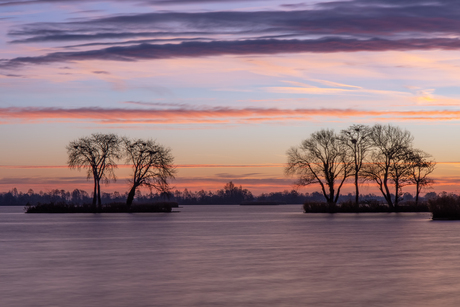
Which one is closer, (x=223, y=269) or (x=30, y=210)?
(x=223, y=269)

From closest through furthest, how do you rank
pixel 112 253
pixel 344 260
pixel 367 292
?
1. pixel 367 292
2. pixel 344 260
3. pixel 112 253

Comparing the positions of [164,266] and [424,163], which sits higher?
[424,163]

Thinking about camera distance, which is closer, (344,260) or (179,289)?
(179,289)

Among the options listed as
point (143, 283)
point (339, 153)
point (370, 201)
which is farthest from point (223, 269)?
point (339, 153)

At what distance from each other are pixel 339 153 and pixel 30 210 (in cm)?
4838

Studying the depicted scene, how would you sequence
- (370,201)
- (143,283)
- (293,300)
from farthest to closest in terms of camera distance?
(370,201), (143,283), (293,300)

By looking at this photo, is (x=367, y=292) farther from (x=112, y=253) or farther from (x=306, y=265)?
(x=112, y=253)

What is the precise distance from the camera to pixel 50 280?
699 inches

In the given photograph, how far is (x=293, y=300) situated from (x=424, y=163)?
82.7m

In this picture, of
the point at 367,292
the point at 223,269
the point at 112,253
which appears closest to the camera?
the point at 367,292

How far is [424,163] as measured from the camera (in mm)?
92375

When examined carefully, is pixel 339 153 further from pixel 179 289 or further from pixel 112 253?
pixel 179 289

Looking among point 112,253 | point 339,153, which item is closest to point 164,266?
point 112,253

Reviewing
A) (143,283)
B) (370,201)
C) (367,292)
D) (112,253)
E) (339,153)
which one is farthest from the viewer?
(339,153)
